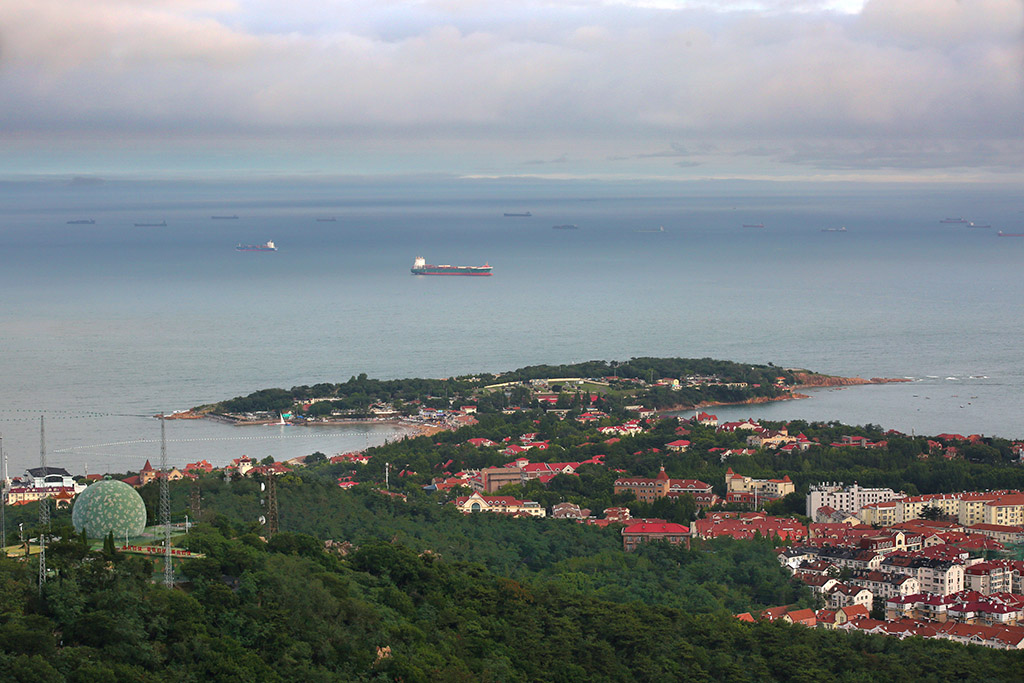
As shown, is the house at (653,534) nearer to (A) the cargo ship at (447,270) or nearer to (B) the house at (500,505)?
(B) the house at (500,505)

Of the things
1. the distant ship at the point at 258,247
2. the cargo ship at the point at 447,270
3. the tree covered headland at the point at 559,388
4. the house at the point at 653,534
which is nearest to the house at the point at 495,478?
the house at the point at 653,534

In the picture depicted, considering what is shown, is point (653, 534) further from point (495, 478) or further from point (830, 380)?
point (830, 380)

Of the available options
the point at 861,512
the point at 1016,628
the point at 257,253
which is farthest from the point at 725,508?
the point at 257,253

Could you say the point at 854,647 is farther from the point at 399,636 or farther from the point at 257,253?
the point at 257,253

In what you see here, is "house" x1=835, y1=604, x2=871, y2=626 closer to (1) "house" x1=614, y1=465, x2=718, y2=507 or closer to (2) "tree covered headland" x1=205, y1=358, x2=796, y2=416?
(1) "house" x1=614, y1=465, x2=718, y2=507

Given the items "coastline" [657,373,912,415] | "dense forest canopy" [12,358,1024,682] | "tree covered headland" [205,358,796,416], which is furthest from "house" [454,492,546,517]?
"coastline" [657,373,912,415]

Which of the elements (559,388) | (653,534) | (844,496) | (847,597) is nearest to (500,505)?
(653,534)
